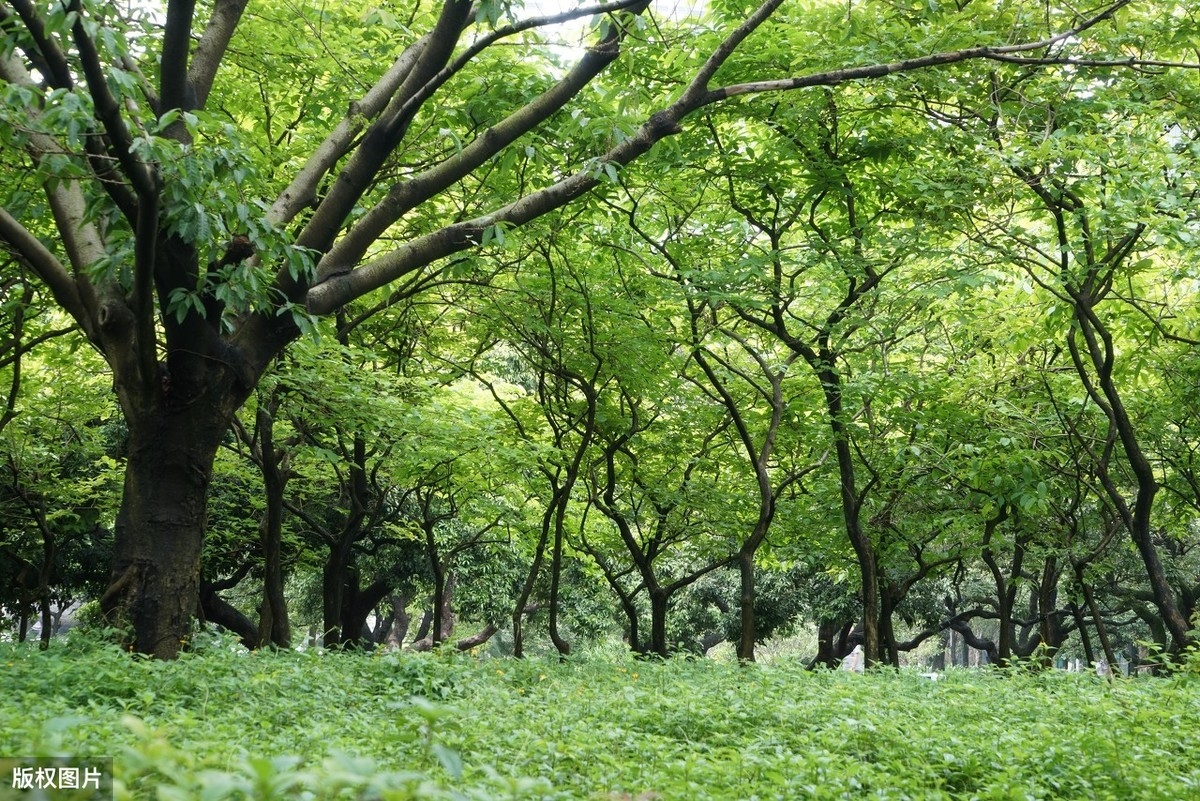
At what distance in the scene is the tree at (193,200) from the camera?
16.5 feet

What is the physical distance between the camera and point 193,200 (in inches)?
202

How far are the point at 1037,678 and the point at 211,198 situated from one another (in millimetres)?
7444

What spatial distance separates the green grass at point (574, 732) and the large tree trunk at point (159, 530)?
371 mm

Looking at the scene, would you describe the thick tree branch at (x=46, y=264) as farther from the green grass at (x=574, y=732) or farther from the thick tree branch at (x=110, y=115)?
the green grass at (x=574, y=732)

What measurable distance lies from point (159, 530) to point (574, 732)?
11.2 feet

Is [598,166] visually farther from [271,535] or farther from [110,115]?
[271,535]

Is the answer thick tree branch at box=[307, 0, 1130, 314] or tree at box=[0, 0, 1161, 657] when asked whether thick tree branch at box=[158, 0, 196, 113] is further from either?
thick tree branch at box=[307, 0, 1130, 314]

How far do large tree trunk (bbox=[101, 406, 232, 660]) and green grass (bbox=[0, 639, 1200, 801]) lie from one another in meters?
0.37

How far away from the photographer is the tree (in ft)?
16.5

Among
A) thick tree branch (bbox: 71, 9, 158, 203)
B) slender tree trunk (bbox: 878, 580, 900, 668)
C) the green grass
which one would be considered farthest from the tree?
slender tree trunk (bbox: 878, 580, 900, 668)

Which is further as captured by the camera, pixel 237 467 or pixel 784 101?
pixel 237 467

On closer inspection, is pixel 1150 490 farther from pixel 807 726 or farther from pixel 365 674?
pixel 365 674

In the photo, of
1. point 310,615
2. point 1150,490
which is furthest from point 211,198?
point 310,615

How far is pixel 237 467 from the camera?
16.6 m
